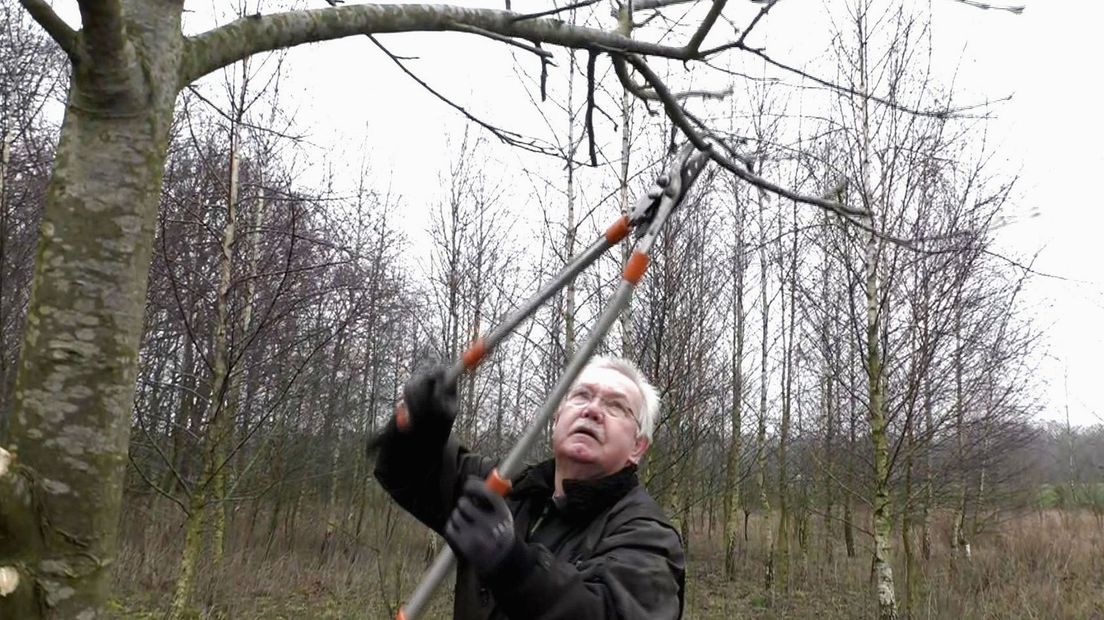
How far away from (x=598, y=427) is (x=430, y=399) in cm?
42

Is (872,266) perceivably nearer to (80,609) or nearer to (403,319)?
(80,609)

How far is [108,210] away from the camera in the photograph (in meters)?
1.67

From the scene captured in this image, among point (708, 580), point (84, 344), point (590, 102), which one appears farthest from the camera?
point (708, 580)

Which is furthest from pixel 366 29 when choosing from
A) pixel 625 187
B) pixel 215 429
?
pixel 625 187

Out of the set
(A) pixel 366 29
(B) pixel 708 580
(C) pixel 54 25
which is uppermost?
(A) pixel 366 29

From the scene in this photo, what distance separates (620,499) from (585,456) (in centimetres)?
13

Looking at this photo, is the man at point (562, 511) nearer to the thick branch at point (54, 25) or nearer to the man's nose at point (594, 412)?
the man's nose at point (594, 412)

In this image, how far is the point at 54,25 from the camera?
5.53ft

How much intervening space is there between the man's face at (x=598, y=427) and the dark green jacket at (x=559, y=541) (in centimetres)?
6

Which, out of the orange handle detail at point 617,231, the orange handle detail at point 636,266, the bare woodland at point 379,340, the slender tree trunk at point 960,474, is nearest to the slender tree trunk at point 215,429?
the bare woodland at point 379,340

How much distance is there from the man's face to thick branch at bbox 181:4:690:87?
1.13 m

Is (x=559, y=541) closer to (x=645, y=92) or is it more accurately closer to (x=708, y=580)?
(x=645, y=92)

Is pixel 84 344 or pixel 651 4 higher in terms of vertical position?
pixel 651 4

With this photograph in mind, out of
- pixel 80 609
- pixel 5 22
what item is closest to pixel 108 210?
pixel 80 609
